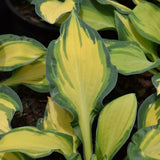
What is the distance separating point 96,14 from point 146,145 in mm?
598

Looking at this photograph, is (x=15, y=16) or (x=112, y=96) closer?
(x=112, y=96)

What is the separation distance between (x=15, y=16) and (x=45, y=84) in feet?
1.38

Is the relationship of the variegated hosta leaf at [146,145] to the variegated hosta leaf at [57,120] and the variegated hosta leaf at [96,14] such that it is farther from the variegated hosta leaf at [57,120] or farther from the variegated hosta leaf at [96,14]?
the variegated hosta leaf at [96,14]

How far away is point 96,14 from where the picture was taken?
1.15 m

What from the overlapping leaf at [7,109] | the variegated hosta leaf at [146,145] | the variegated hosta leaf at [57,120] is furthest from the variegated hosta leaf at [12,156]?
the variegated hosta leaf at [146,145]

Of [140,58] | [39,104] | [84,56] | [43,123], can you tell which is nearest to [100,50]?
[84,56]

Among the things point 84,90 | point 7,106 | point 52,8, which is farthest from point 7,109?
point 52,8

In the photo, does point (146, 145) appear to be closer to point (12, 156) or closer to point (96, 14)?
point (12, 156)

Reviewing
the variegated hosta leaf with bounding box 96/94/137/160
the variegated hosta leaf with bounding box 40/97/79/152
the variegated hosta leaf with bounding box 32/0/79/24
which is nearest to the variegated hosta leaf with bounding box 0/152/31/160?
the variegated hosta leaf with bounding box 40/97/79/152

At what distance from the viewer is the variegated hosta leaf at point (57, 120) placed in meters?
0.89

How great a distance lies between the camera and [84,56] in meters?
0.79

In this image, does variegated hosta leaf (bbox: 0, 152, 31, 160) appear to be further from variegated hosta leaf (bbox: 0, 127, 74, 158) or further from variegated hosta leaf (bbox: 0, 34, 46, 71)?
variegated hosta leaf (bbox: 0, 34, 46, 71)

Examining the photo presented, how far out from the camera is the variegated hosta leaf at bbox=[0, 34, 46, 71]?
102 cm

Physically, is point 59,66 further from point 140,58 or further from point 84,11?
point 84,11
